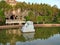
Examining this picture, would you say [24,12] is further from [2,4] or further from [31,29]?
[31,29]

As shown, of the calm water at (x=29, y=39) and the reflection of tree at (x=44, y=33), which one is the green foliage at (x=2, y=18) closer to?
the reflection of tree at (x=44, y=33)

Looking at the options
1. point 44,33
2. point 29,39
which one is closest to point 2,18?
point 44,33

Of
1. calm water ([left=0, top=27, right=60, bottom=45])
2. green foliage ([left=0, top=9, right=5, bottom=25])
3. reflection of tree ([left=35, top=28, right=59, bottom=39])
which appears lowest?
reflection of tree ([left=35, top=28, right=59, bottom=39])

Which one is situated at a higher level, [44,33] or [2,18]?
[2,18]

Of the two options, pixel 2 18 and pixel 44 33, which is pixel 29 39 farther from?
pixel 2 18

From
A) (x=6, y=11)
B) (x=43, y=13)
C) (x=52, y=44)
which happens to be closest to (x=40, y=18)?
(x=43, y=13)

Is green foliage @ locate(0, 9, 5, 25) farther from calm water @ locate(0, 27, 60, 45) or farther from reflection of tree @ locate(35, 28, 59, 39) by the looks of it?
calm water @ locate(0, 27, 60, 45)

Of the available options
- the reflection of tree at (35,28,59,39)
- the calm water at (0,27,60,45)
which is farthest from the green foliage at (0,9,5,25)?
the calm water at (0,27,60,45)

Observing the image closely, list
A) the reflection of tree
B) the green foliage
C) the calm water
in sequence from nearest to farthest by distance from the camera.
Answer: the calm water, the reflection of tree, the green foliage

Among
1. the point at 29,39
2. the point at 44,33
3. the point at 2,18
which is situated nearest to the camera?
the point at 29,39

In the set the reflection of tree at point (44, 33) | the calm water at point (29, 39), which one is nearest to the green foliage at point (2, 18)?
the reflection of tree at point (44, 33)

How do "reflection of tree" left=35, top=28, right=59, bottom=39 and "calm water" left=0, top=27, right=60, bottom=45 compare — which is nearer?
"calm water" left=0, top=27, right=60, bottom=45

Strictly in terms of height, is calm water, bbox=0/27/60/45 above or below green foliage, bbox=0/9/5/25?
below

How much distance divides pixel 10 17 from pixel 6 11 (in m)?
1.03
